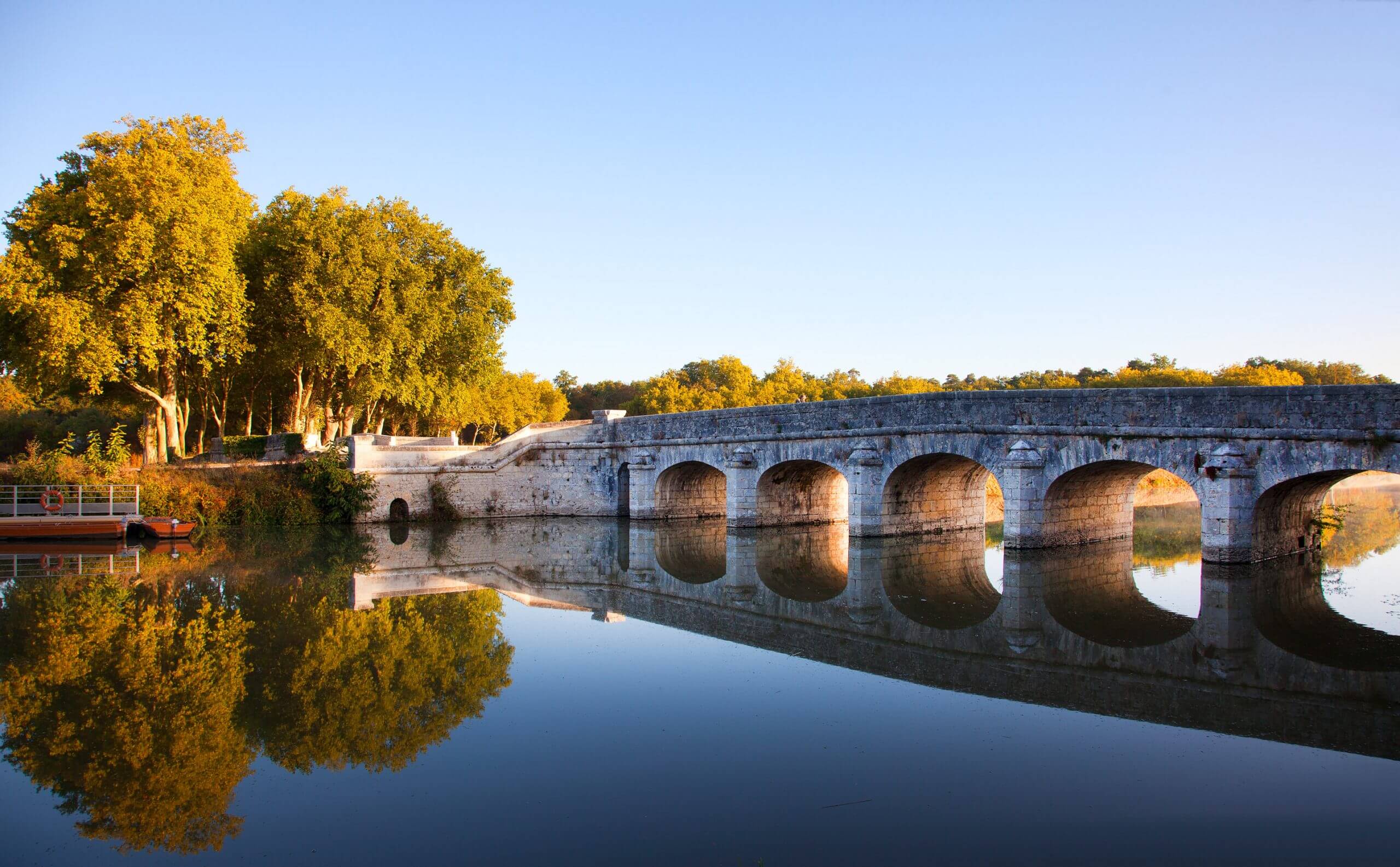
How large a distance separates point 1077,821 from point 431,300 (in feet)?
87.3

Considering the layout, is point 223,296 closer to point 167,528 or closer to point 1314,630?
point 167,528

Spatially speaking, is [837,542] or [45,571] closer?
[45,571]

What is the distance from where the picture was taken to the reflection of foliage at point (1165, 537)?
16.9 meters

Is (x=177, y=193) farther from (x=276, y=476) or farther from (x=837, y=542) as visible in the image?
(x=837, y=542)

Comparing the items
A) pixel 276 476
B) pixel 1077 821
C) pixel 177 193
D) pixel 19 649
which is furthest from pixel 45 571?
pixel 1077 821

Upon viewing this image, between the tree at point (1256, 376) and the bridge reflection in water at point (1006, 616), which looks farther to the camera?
the tree at point (1256, 376)

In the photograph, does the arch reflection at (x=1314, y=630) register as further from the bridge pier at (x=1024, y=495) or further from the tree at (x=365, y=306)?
the tree at (x=365, y=306)

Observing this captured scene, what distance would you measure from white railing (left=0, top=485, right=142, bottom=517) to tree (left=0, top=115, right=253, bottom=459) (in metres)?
2.72

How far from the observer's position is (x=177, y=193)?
24344 mm

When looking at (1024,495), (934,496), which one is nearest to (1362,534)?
(934,496)

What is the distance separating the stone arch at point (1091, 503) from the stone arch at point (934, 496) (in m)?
2.22

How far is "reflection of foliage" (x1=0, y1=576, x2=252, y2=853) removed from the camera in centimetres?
646

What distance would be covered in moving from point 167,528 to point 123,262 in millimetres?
6834

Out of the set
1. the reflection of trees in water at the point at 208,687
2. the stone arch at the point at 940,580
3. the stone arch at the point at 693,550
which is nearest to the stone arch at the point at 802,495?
the stone arch at the point at 693,550
